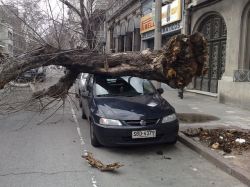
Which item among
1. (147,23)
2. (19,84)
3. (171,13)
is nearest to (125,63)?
(19,84)

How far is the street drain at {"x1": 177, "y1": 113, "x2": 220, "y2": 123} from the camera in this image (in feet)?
34.3

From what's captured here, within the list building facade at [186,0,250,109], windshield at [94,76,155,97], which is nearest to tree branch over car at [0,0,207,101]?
windshield at [94,76,155,97]

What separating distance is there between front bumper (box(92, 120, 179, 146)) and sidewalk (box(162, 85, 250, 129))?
2.26 metres

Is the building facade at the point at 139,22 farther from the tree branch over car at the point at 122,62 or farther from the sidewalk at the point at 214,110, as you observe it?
the tree branch over car at the point at 122,62

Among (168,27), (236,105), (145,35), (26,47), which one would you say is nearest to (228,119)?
(236,105)

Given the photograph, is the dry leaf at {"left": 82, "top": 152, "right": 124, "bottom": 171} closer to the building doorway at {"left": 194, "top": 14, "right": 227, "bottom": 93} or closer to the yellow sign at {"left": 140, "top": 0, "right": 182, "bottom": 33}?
the building doorway at {"left": 194, "top": 14, "right": 227, "bottom": 93}

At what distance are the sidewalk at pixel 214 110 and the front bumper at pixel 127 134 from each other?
7.40 feet

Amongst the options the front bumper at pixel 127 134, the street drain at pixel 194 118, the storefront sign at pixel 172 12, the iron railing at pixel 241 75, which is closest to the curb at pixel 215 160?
the front bumper at pixel 127 134

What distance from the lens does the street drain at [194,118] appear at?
1046cm

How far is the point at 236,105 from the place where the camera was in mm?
13148

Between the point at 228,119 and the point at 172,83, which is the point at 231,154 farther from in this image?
the point at 228,119

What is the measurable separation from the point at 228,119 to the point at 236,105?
9.09 ft

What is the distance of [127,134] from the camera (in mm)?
7074

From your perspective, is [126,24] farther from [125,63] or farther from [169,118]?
[169,118]
